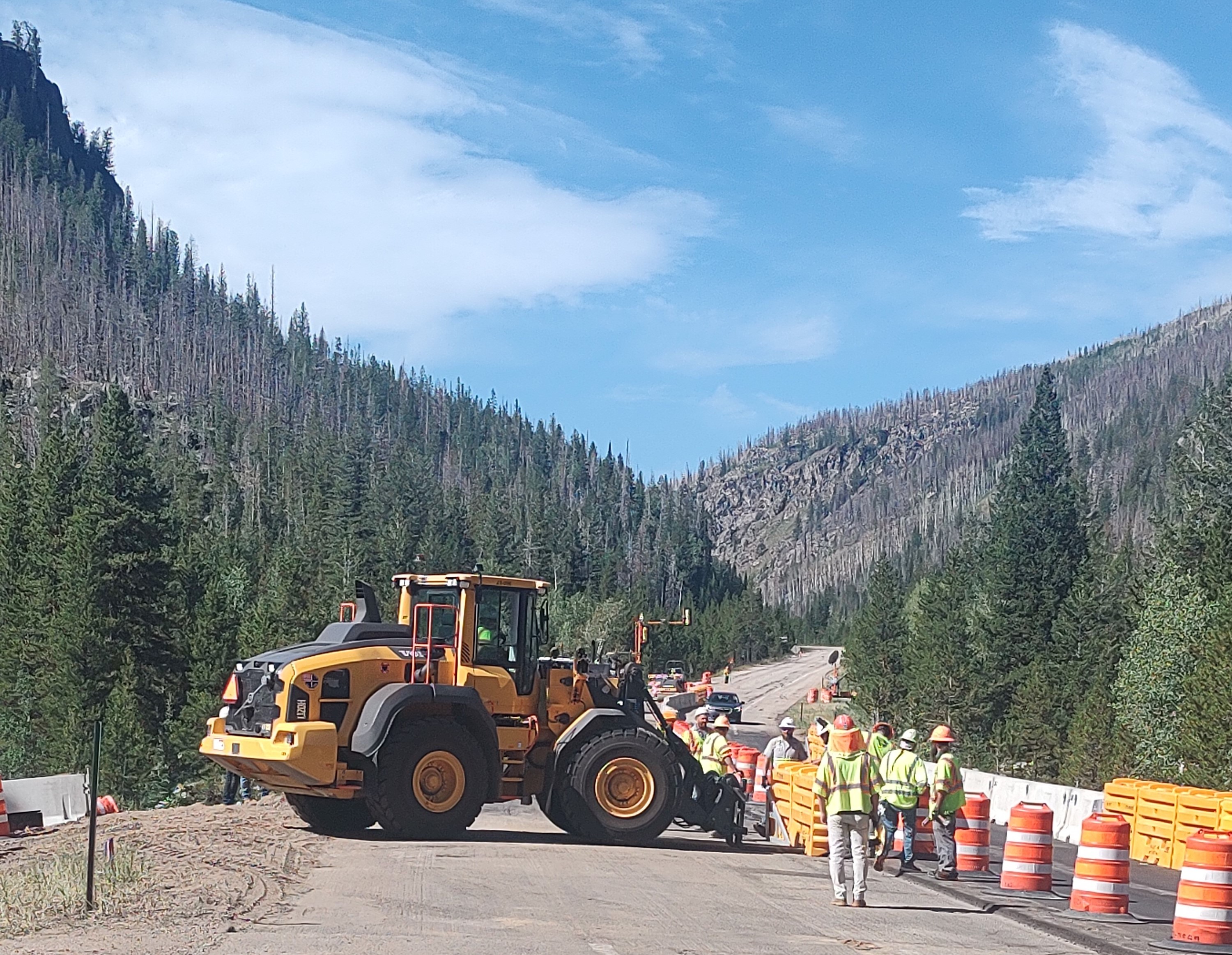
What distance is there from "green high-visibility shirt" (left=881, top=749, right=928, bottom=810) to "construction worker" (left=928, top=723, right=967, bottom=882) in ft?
0.60

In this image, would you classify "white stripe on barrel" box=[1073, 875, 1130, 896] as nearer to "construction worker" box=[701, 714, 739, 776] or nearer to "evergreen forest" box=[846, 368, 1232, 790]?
"construction worker" box=[701, 714, 739, 776]

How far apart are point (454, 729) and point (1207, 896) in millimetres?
8830

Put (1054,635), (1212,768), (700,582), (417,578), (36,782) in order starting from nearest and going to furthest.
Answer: (417,578)
(36,782)
(1212,768)
(1054,635)
(700,582)

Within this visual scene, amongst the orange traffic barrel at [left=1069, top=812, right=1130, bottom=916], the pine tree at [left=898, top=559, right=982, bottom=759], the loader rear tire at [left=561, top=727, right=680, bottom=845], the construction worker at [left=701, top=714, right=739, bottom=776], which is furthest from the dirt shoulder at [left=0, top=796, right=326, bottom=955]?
the pine tree at [left=898, top=559, right=982, bottom=759]

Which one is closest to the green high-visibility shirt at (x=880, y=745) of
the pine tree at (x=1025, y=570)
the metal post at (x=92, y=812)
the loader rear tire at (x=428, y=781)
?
the loader rear tire at (x=428, y=781)

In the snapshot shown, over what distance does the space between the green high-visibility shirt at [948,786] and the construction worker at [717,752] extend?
442cm

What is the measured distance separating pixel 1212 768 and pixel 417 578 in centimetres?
2515

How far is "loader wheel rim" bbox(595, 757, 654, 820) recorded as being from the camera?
19125 mm

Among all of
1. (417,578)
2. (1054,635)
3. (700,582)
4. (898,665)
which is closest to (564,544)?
(700,582)

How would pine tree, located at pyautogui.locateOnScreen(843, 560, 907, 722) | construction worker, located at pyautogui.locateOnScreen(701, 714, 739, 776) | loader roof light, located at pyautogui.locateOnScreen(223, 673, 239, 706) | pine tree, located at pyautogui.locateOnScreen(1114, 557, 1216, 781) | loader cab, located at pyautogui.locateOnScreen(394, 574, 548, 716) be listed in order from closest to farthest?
loader roof light, located at pyautogui.locateOnScreen(223, 673, 239, 706) < loader cab, located at pyautogui.locateOnScreen(394, 574, 548, 716) < construction worker, located at pyautogui.locateOnScreen(701, 714, 739, 776) < pine tree, located at pyautogui.locateOnScreen(1114, 557, 1216, 781) < pine tree, located at pyautogui.locateOnScreen(843, 560, 907, 722)

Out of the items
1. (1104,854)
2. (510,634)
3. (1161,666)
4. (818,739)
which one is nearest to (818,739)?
(818,739)

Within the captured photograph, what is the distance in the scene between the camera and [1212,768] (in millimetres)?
36812

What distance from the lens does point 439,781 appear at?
18375 millimetres

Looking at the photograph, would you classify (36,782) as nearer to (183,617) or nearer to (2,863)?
(2,863)
